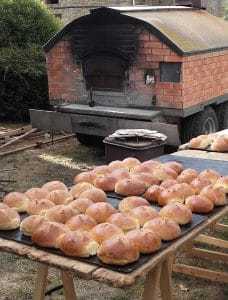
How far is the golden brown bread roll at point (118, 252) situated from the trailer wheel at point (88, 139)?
7157 millimetres

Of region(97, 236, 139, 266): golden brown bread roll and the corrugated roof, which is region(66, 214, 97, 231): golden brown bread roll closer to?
region(97, 236, 139, 266): golden brown bread roll

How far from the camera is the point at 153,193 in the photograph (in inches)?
135

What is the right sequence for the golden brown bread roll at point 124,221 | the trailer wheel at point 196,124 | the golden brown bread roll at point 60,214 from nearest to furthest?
1. the golden brown bread roll at point 124,221
2. the golden brown bread roll at point 60,214
3. the trailer wheel at point 196,124

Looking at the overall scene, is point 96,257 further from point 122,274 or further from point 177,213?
point 177,213

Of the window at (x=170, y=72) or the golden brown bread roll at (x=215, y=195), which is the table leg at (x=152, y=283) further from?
the window at (x=170, y=72)

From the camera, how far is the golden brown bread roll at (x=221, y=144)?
4932 mm

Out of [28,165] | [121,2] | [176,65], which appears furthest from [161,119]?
[121,2]

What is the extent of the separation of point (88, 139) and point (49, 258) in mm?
7204

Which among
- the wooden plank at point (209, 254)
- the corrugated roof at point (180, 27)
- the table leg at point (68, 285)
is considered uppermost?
the corrugated roof at point (180, 27)

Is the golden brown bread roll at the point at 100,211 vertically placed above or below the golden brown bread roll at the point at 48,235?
above

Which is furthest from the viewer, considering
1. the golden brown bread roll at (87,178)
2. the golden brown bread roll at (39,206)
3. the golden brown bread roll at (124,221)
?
the golden brown bread roll at (87,178)

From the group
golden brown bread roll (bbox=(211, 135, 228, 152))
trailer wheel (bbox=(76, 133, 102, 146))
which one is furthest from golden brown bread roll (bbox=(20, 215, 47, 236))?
trailer wheel (bbox=(76, 133, 102, 146))

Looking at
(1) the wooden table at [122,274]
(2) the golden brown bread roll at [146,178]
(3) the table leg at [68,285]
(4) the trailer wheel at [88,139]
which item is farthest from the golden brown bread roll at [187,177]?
(4) the trailer wheel at [88,139]

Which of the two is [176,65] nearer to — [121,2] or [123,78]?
[123,78]
